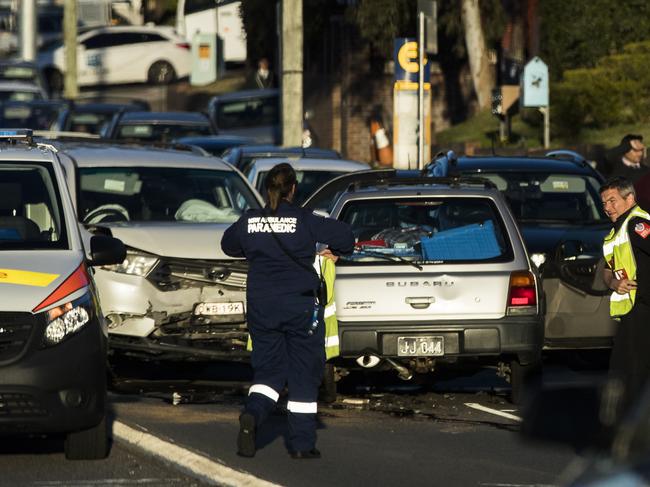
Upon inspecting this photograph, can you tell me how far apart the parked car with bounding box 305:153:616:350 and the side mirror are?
3032 mm

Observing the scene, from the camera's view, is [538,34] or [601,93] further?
[538,34]

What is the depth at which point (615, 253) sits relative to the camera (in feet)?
34.8

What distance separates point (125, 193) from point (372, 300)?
3006mm

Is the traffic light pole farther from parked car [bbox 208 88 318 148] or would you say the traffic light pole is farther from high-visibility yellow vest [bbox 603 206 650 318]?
parked car [bbox 208 88 318 148]

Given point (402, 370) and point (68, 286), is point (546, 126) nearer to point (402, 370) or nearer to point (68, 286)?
point (402, 370)

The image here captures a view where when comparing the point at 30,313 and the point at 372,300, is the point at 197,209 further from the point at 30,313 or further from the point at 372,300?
the point at 30,313

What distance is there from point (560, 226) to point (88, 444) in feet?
19.6

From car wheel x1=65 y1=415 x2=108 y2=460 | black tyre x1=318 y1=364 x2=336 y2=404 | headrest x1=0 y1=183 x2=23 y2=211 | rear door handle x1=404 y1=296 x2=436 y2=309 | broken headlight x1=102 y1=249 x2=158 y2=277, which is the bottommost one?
black tyre x1=318 y1=364 x2=336 y2=404

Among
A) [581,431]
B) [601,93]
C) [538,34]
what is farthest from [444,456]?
[538,34]

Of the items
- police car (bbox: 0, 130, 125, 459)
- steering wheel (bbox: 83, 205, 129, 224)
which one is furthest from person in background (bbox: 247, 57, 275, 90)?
police car (bbox: 0, 130, 125, 459)

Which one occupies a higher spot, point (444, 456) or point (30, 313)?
point (30, 313)

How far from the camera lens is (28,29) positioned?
5256 cm

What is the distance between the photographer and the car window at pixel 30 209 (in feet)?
32.8

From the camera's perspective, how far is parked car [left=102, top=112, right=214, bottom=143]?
29542mm
